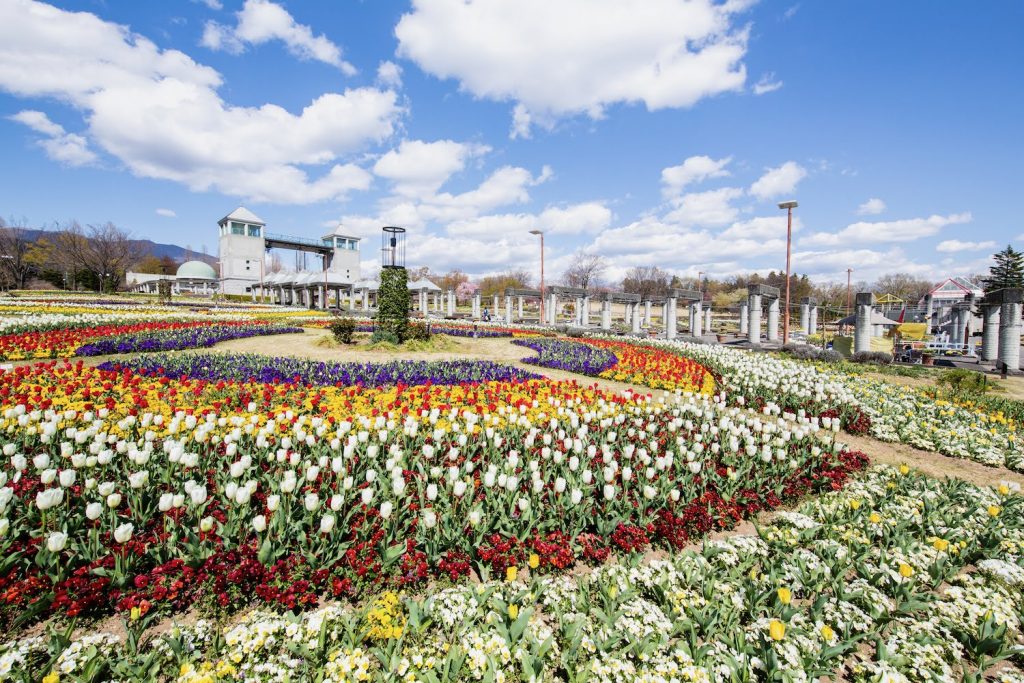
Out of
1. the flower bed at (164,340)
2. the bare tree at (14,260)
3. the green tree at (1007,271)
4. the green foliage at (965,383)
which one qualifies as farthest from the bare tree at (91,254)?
the green tree at (1007,271)

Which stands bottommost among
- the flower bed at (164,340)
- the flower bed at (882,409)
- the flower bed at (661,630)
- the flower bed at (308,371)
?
the flower bed at (661,630)

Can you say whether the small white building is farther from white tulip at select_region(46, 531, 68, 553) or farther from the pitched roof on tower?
white tulip at select_region(46, 531, 68, 553)

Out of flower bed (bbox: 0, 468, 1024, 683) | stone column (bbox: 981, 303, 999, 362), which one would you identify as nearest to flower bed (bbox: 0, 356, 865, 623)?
flower bed (bbox: 0, 468, 1024, 683)

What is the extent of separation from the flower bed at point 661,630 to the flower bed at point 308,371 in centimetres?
599

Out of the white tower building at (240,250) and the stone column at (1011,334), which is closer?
the stone column at (1011,334)

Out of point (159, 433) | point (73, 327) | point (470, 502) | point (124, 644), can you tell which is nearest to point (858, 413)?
point (470, 502)

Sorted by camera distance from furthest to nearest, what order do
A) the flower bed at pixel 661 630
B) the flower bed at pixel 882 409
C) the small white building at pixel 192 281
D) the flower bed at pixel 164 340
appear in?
the small white building at pixel 192 281 → the flower bed at pixel 164 340 → the flower bed at pixel 882 409 → the flower bed at pixel 661 630

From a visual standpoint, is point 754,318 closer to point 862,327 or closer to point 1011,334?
point 862,327

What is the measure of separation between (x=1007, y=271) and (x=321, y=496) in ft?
257

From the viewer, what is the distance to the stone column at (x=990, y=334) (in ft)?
54.5

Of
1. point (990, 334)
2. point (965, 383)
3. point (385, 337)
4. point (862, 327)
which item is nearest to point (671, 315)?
point (862, 327)

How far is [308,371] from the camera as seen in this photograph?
9594 millimetres

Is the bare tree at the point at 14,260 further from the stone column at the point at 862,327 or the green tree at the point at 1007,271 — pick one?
the green tree at the point at 1007,271

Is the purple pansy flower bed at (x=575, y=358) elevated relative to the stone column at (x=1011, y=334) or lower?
lower
